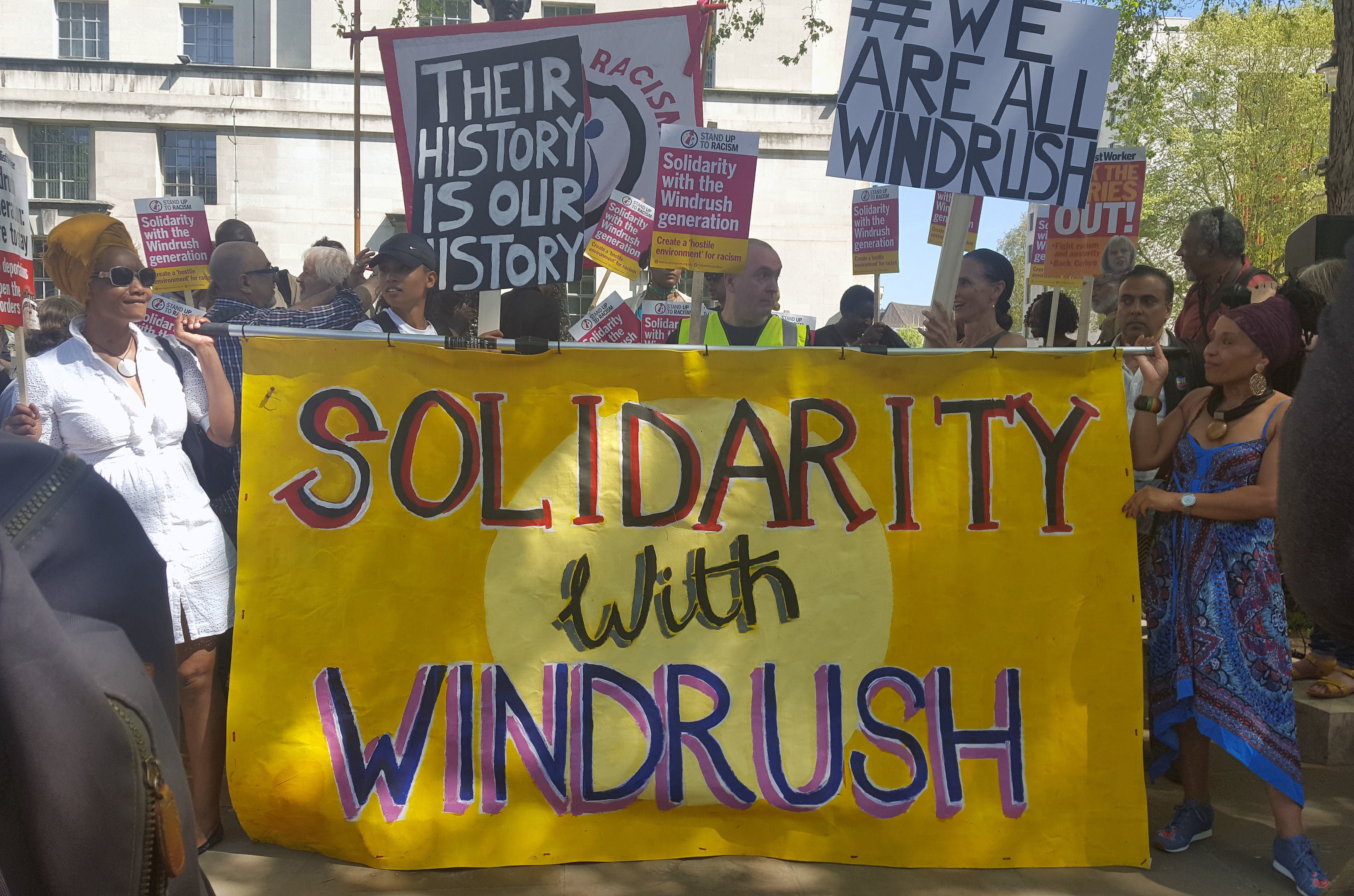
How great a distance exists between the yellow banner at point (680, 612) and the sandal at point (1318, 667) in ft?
6.72

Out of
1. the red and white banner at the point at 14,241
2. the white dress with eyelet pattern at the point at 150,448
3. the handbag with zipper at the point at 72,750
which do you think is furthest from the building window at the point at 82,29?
the handbag with zipper at the point at 72,750

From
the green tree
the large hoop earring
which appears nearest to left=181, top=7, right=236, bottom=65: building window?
the green tree

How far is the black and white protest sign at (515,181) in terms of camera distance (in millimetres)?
4316

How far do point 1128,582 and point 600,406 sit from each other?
184cm

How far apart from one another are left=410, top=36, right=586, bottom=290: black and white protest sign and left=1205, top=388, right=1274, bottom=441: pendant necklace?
2460 mm

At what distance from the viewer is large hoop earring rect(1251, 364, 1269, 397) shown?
343cm

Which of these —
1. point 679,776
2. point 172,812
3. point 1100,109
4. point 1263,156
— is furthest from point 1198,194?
point 172,812

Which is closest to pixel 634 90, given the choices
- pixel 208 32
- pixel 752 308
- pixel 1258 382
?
pixel 752 308

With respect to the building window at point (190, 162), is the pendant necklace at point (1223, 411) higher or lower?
lower

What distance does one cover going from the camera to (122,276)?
334cm

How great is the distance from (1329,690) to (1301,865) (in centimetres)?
153

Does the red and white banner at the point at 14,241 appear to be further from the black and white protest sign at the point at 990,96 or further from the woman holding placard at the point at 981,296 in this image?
the woman holding placard at the point at 981,296

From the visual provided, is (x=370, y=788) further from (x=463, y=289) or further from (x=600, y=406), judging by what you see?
(x=463, y=289)

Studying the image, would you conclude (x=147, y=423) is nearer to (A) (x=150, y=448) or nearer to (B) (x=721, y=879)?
(A) (x=150, y=448)
